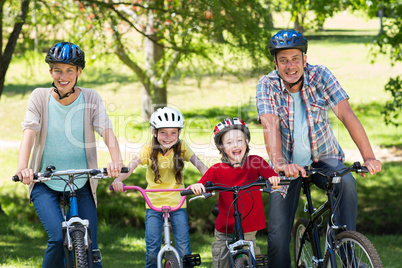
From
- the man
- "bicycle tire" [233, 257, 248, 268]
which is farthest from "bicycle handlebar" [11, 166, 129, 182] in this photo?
the man

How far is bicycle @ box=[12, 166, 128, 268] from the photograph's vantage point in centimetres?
399

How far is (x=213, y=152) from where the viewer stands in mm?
12945

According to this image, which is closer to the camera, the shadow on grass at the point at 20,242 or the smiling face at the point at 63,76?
the smiling face at the point at 63,76

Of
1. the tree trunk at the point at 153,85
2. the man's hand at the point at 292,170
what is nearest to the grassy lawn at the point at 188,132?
the tree trunk at the point at 153,85

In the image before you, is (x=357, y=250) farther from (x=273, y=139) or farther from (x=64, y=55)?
(x=64, y=55)

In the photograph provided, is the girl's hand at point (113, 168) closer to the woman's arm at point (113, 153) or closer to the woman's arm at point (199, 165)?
the woman's arm at point (113, 153)

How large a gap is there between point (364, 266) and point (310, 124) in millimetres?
1240

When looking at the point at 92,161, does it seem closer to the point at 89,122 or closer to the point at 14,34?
the point at 89,122

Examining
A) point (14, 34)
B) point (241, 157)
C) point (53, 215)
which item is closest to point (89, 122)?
point (53, 215)

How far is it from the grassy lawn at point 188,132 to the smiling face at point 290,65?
3.03m

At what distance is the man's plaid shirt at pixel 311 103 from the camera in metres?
4.54

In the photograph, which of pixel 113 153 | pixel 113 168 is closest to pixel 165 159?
pixel 113 153

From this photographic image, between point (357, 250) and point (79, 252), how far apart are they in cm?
193

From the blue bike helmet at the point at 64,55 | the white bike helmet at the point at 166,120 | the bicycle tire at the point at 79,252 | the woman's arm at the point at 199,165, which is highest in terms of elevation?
the blue bike helmet at the point at 64,55
